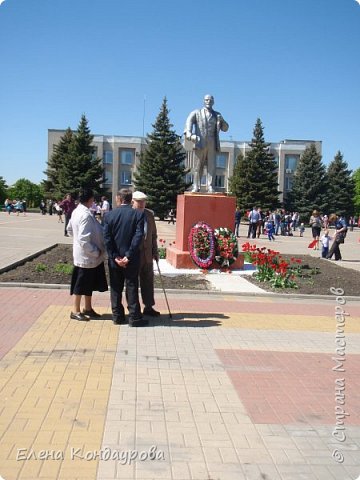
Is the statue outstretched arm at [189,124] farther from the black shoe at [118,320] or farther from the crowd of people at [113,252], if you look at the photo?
the black shoe at [118,320]

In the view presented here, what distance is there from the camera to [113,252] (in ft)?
22.1

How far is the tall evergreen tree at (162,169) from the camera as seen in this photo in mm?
47781

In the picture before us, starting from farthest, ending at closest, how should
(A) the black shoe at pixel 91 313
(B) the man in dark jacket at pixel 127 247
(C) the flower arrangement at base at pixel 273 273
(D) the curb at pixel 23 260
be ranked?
(D) the curb at pixel 23 260 → (C) the flower arrangement at base at pixel 273 273 → (A) the black shoe at pixel 91 313 → (B) the man in dark jacket at pixel 127 247

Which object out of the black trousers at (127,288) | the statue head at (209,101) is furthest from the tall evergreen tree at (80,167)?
the black trousers at (127,288)

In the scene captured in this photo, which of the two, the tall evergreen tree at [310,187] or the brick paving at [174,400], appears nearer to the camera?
the brick paving at [174,400]

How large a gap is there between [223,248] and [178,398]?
26.9ft

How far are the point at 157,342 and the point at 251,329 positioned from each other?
1571 millimetres

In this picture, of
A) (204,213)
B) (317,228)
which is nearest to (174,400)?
(204,213)

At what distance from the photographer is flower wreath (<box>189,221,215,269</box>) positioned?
12.3 meters

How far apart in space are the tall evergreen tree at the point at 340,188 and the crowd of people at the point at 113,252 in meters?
57.5

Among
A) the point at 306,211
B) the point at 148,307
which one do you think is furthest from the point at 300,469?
the point at 306,211

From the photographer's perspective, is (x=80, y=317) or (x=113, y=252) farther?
(x=80, y=317)

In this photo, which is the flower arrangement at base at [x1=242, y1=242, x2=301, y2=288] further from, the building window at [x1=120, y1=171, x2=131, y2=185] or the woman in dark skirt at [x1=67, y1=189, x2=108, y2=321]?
the building window at [x1=120, y1=171, x2=131, y2=185]

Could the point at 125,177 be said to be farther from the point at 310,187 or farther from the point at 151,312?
the point at 151,312
